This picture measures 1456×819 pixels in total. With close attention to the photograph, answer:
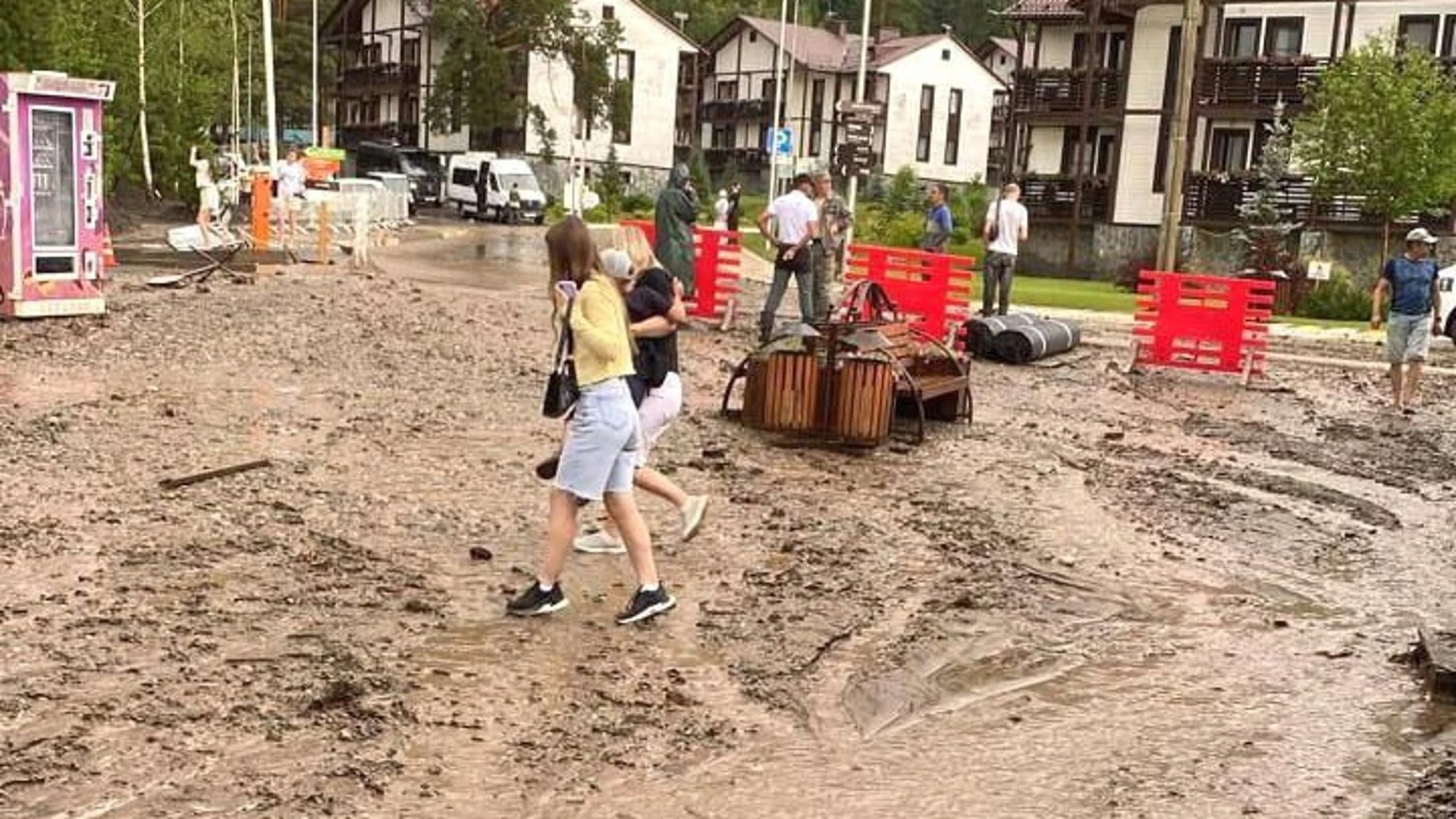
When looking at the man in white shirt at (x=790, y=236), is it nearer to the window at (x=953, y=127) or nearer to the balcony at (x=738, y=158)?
the balcony at (x=738, y=158)

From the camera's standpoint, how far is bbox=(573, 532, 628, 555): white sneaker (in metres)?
7.62

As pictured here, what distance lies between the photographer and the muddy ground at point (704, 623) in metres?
4.88

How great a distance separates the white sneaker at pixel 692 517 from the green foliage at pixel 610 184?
156 ft

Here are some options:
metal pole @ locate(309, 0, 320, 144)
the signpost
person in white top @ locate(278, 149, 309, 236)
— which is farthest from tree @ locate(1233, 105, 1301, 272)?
metal pole @ locate(309, 0, 320, 144)

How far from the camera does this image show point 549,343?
52.5 feet

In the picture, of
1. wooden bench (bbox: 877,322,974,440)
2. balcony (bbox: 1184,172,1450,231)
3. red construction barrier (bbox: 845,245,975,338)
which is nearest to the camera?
wooden bench (bbox: 877,322,974,440)

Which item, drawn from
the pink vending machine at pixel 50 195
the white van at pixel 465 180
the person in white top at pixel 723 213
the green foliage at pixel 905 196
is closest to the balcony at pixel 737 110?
the green foliage at pixel 905 196

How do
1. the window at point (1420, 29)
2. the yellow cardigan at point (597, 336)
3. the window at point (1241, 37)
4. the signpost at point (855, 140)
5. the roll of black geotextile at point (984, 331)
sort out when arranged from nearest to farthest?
the yellow cardigan at point (597, 336) → the roll of black geotextile at point (984, 331) → the signpost at point (855, 140) → the window at point (1420, 29) → the window at point (1241, 37)

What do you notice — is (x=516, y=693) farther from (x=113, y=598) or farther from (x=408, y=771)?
(x=113, y=598)

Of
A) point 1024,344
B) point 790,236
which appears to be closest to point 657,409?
point 790,236

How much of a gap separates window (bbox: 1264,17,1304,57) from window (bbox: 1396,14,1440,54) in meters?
2.41

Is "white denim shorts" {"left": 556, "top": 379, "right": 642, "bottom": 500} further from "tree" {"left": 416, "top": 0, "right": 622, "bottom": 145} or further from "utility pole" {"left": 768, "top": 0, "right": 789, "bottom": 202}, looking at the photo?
"tree" {"left": 416, "top": 0, "right": 622, "bottom": 145}

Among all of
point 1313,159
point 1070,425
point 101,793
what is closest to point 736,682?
point 101,793

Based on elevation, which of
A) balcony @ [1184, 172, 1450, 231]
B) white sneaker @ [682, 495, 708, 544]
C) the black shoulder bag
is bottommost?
white sneaker @ [682, 495, 708, 544]
